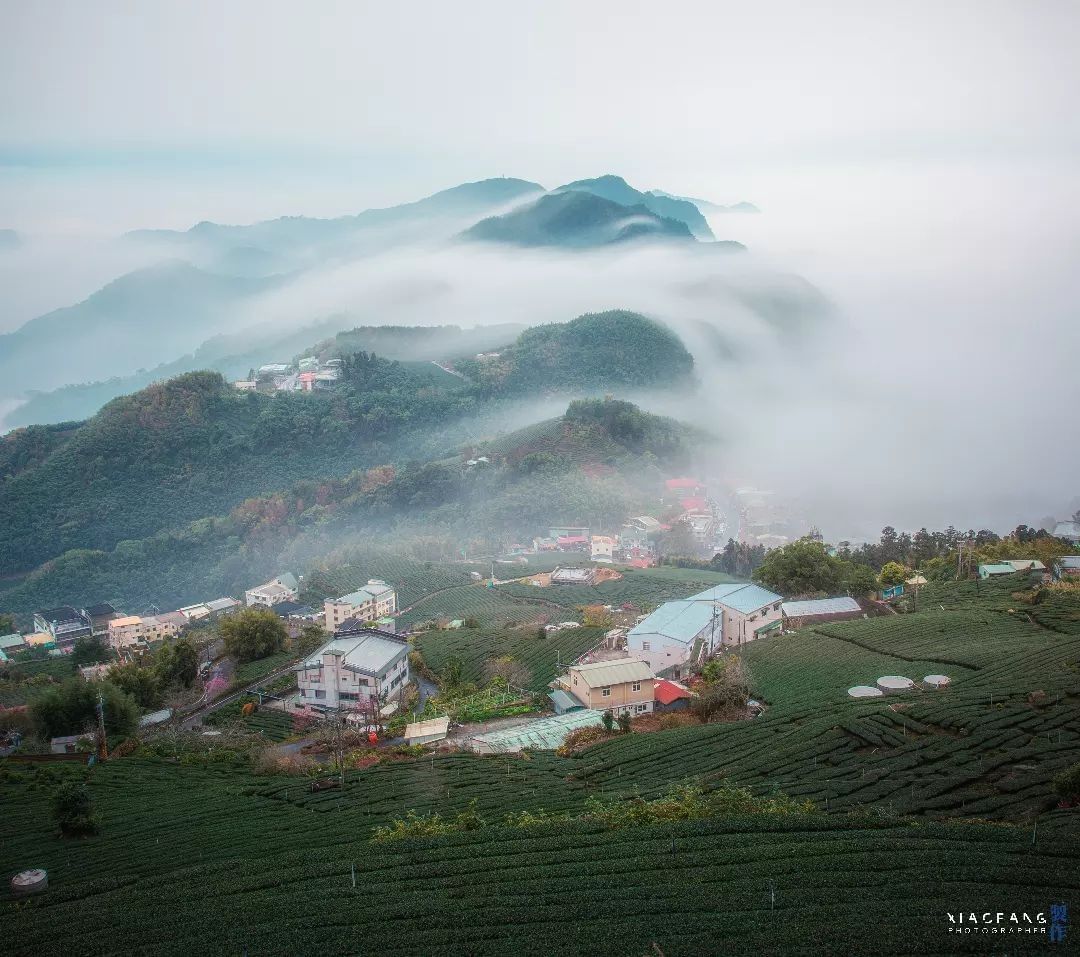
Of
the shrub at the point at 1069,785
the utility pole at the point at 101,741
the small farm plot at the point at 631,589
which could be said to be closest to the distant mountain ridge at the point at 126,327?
the small farm plot at the point at 631,589

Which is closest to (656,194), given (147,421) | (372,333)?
(372,333)

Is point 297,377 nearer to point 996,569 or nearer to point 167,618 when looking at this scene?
point 167,618

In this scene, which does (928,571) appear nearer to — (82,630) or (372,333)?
(82,630)

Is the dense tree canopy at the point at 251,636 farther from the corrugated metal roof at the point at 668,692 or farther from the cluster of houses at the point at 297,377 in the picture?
the cluster of houses at the point at 297,377

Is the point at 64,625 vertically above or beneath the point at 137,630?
above

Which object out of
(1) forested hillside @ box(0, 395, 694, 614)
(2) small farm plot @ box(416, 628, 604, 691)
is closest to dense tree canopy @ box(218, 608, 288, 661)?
(2) small farm plot @ box(416, 628, 604, 691)

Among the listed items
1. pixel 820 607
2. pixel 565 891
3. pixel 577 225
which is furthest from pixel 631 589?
pixel 577 225
